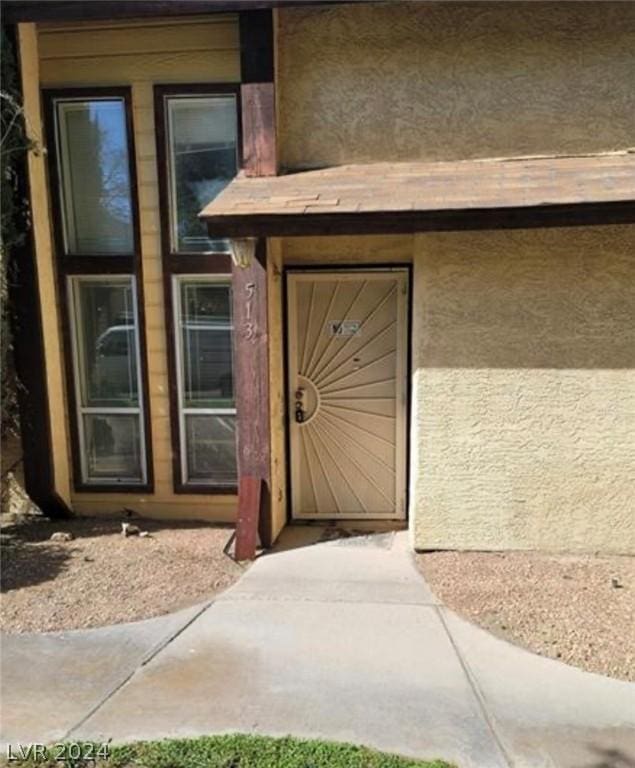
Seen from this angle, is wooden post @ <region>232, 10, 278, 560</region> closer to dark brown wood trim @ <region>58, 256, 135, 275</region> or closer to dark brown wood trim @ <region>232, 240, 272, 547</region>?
dark brown wood trim @ <region>232, 240, 272, 547</region>

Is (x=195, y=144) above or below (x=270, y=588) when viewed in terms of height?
above

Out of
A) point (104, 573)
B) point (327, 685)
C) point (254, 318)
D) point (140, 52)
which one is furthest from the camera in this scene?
point (140, 52)

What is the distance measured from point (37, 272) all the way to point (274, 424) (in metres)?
2.77

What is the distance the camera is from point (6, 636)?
4.02m

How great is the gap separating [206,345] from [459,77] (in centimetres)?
344

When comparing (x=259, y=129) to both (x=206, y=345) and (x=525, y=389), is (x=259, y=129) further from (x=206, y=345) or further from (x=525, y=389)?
(x=525, y=389)

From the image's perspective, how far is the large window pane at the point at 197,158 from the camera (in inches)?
234

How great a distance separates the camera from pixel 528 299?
5098 mm

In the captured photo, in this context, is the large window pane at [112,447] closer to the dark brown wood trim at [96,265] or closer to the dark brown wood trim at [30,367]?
the dark brown wood trim at [30,367]

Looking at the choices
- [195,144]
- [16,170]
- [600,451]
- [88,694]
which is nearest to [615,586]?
[600,451]

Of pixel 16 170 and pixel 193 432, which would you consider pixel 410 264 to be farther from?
pixel 16 170

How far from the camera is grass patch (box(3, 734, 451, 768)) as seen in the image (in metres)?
2.77

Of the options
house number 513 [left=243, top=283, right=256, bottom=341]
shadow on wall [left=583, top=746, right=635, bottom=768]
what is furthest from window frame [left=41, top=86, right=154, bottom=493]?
shadow on wall [left=583, top=746, right=635, bottom=768]

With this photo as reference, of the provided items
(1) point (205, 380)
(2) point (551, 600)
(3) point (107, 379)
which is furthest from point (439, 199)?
(3) point (107, 379)
